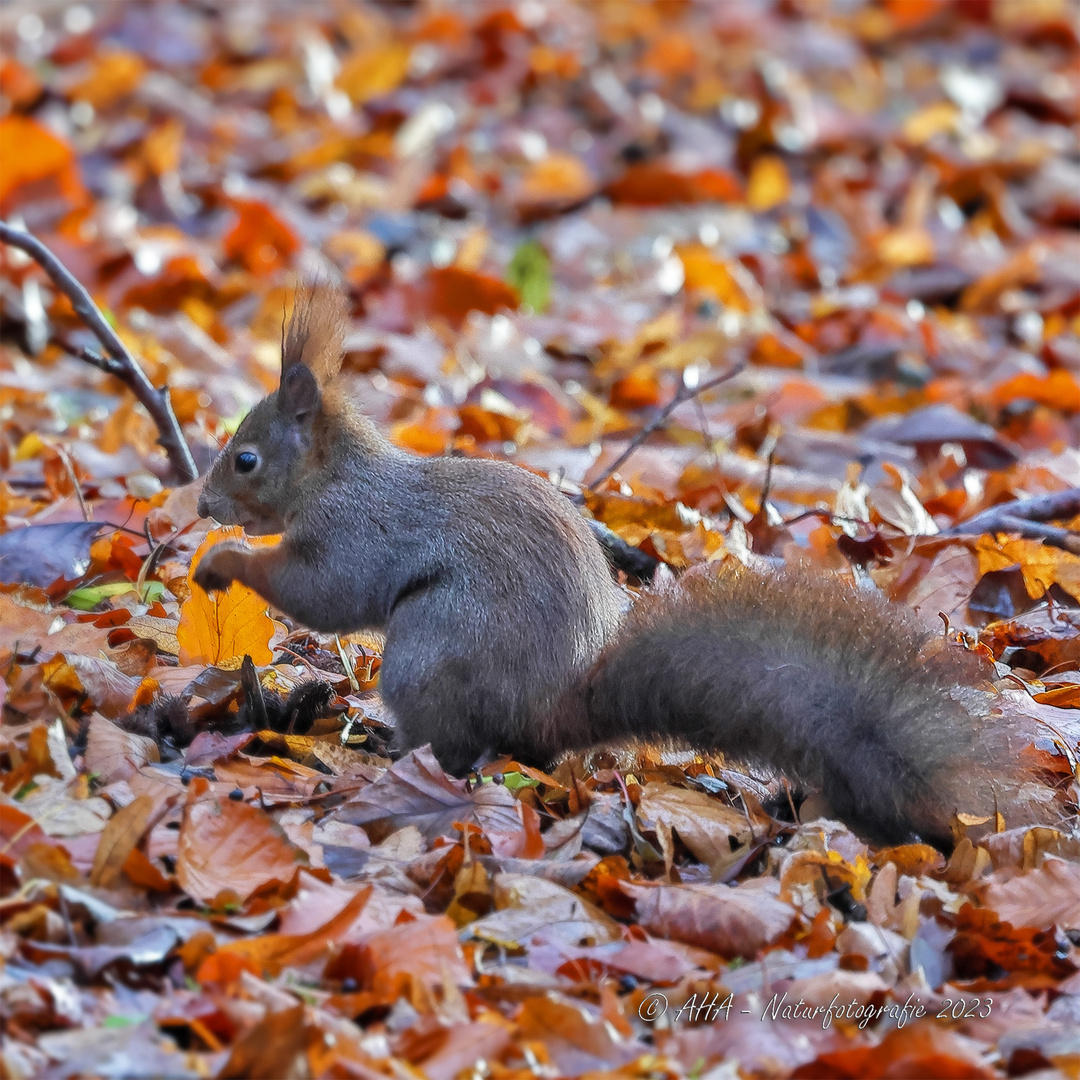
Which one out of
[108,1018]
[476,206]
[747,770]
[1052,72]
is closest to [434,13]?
[476,206]

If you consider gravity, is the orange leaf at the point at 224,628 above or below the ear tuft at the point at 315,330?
below

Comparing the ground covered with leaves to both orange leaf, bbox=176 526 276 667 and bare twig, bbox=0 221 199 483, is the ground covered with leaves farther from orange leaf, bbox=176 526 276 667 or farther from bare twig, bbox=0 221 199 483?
bare twig, bbox=0 221 199 483

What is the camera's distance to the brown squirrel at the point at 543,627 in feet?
8.64

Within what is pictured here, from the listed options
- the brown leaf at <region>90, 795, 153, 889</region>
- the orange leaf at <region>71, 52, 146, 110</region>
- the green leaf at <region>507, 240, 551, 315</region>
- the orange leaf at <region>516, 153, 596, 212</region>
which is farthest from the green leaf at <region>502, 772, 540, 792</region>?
the orange leaf at <region>71, 52, 146, 110</region>

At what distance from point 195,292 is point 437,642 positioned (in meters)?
3.49

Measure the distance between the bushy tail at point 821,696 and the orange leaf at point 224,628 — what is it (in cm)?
76

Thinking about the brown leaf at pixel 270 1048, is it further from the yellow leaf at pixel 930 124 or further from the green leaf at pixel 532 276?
the yellow leaf at pixel 930 124

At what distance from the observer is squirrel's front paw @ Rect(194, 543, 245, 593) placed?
3.19 m

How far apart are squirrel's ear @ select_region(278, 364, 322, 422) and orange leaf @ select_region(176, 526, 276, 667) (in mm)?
370

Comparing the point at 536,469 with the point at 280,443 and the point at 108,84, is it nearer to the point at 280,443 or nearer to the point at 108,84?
the point at 280,443

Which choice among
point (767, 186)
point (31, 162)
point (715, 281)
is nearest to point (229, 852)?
point (715, 281)

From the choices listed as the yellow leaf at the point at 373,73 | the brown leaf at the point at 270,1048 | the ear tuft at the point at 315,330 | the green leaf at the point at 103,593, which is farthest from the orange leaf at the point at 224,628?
the yellow leaf at the point at 373,73

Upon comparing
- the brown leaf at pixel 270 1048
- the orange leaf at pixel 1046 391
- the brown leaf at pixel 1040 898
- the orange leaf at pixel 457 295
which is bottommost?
the brown leaf at pixel 1040 898

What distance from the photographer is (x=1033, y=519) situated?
391 centimetres
